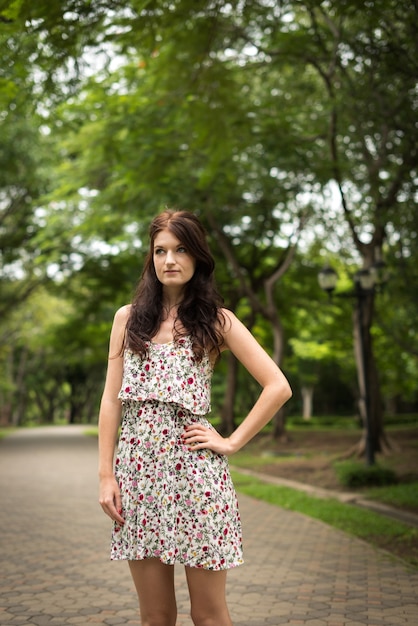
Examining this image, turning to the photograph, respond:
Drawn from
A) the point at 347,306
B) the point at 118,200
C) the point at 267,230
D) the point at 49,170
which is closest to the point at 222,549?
the point at 118,200

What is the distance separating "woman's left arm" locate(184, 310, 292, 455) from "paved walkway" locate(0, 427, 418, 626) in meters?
2.43

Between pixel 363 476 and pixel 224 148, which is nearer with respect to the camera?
pixel 224 148

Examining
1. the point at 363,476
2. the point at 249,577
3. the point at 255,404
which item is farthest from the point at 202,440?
the point at 363,476

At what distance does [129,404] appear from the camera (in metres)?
2.84

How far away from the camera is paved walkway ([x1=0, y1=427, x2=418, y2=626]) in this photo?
486cm

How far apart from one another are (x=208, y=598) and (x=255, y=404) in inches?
29.7

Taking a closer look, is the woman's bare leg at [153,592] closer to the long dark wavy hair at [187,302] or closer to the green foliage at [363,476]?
the long dark wavy hair at [187,302]

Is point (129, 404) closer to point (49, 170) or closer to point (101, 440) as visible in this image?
point (101, 440)

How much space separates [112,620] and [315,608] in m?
1.43

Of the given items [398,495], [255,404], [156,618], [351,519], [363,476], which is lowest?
[351,519]

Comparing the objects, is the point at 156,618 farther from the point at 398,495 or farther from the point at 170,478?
the point at 398,495

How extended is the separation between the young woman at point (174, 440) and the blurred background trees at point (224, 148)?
119 inches

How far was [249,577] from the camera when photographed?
604 centimetres

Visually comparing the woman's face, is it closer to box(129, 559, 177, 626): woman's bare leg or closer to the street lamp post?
box(129, 559, 177, 626): woman's bare leg
